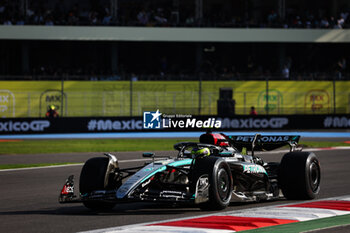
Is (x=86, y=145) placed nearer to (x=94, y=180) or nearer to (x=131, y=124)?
(x=131, y=124)

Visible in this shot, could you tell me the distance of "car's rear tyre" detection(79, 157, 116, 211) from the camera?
9.41m

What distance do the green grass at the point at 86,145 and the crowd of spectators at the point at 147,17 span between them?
13.2m

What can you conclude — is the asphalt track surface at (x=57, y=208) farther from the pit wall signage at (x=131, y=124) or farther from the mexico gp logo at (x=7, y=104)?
the mexico gp logo at (x=7, y=104)

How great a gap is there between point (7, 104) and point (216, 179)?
25.5m

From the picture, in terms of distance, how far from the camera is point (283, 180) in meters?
10.5

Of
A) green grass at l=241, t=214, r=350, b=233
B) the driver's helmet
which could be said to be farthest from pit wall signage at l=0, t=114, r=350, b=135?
green grass at l=241, t=214, r=350, b=233

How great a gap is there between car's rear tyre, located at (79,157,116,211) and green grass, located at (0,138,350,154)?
13551mm

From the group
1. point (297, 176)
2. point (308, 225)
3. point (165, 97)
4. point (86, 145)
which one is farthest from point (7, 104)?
point (308, 225)

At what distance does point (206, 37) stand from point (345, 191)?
1190 inches

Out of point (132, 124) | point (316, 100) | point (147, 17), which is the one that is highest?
point (147, 17)

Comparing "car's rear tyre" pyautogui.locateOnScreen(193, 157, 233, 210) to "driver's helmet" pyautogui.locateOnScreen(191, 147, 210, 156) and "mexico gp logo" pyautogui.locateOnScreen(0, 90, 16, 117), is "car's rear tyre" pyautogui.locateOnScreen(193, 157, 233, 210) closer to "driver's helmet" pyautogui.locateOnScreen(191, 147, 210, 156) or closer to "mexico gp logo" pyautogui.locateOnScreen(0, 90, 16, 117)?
"driver's helmet" pyautogui.locateOnScreen(191, 147, 210, 156)

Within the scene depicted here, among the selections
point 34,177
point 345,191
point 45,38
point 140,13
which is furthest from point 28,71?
point 345,191

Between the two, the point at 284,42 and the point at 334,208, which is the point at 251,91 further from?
the point at 334,208

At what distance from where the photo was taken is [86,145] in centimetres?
2598
